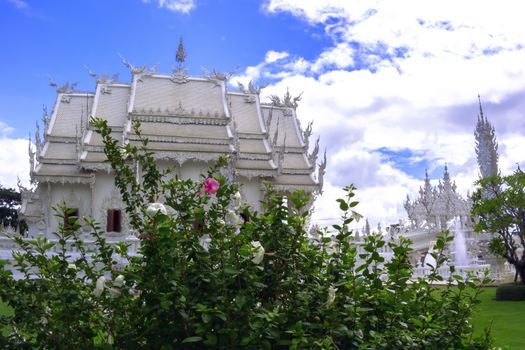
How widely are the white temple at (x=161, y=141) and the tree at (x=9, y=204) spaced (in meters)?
15.0

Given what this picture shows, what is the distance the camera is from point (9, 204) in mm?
37125

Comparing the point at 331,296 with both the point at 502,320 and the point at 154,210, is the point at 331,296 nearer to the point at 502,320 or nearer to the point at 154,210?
the point at 154,210

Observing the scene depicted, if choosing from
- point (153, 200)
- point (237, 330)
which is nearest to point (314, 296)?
point (237, 330)

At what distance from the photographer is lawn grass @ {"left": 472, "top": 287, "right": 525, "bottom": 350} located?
263 inches

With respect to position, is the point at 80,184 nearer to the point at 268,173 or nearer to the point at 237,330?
the point at 268,173

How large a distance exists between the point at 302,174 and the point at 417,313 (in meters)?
21.0

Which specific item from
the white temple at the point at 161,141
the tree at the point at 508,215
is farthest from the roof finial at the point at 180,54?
the tree at the point at 508,215

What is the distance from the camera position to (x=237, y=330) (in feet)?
7.42

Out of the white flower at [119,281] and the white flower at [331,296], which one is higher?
the white flower at [119,281]

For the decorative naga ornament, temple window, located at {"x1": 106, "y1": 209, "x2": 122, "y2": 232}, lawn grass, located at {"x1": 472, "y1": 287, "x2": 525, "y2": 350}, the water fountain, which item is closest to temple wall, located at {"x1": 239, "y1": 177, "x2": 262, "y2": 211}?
temple window, located at {"x1": 106, "y1": 209, "x2": 122, "y2": 232}

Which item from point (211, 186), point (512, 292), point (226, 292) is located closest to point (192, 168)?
point (512, 292)

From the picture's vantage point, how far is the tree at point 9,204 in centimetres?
3531

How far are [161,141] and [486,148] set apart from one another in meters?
22.4

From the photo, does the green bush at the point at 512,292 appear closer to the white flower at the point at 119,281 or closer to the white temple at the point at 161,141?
the white temple at the point at 161,141
